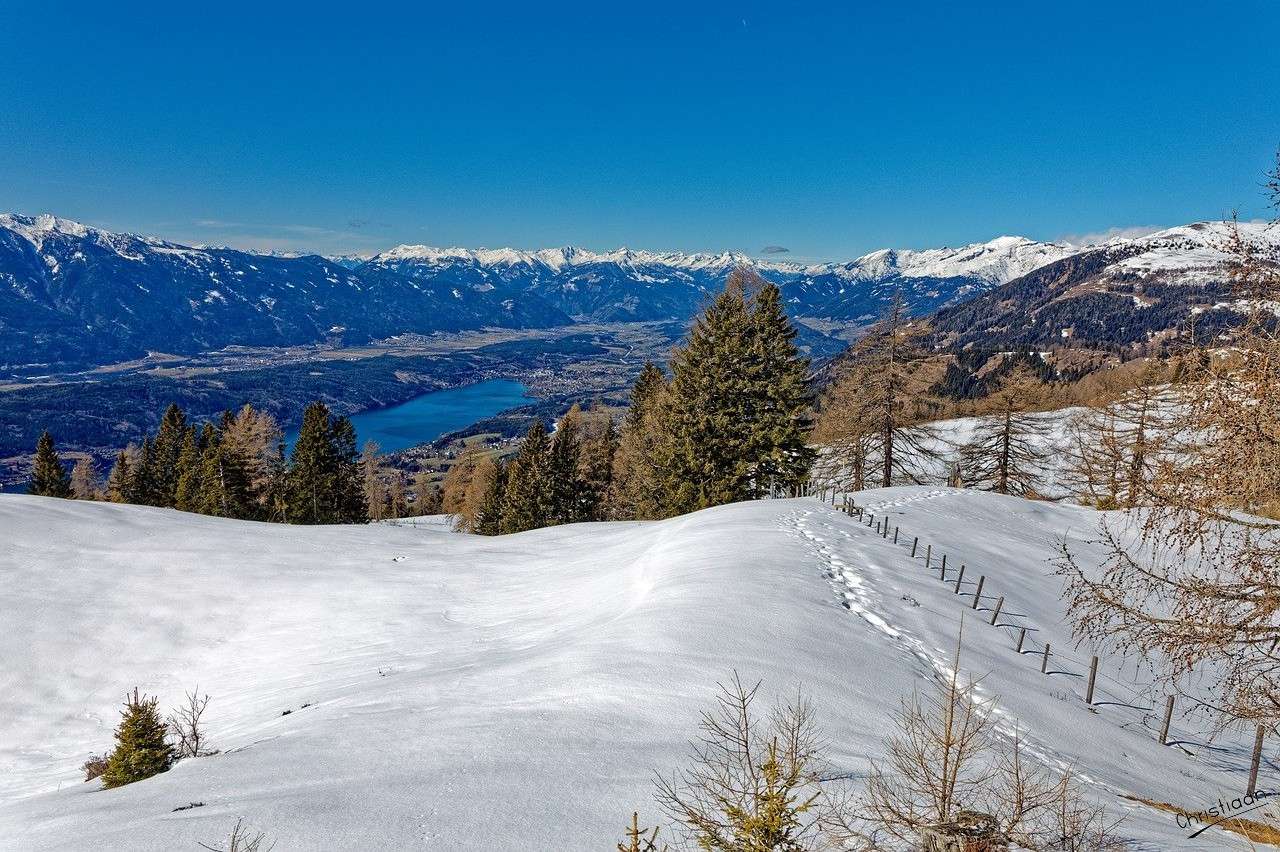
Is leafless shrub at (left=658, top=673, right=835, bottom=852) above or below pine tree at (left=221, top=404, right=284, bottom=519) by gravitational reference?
above

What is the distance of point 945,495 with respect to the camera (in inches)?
1307

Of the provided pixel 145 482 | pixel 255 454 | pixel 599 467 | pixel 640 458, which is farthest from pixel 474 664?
pixel 145 482

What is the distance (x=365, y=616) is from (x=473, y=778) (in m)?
11.1

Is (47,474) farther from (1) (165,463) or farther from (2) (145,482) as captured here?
(1) (165,463)

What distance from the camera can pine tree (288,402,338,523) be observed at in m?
47.4

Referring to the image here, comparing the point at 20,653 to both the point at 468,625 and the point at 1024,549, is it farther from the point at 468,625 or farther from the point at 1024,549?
the point at 1024,549

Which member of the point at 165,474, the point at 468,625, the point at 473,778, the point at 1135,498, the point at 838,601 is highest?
the point at 1135,498

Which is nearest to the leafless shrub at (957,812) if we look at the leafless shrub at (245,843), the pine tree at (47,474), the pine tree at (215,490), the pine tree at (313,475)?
the leafless shrub at (245,843)

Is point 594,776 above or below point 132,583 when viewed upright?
above

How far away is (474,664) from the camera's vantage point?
422 inches

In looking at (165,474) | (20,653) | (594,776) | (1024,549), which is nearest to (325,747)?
(594,776)

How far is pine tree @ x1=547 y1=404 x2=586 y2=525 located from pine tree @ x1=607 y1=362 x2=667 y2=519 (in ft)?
13.4

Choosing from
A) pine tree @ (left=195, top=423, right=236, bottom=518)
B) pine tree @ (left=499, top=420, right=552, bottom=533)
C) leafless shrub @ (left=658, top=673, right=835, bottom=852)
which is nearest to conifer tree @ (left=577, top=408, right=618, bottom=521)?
pine tree @ (left=499, top=420, right=552, bottom=533)

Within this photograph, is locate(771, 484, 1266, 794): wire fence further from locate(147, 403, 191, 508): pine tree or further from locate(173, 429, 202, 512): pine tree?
locate(147, 403, 191, 508): pine tree
